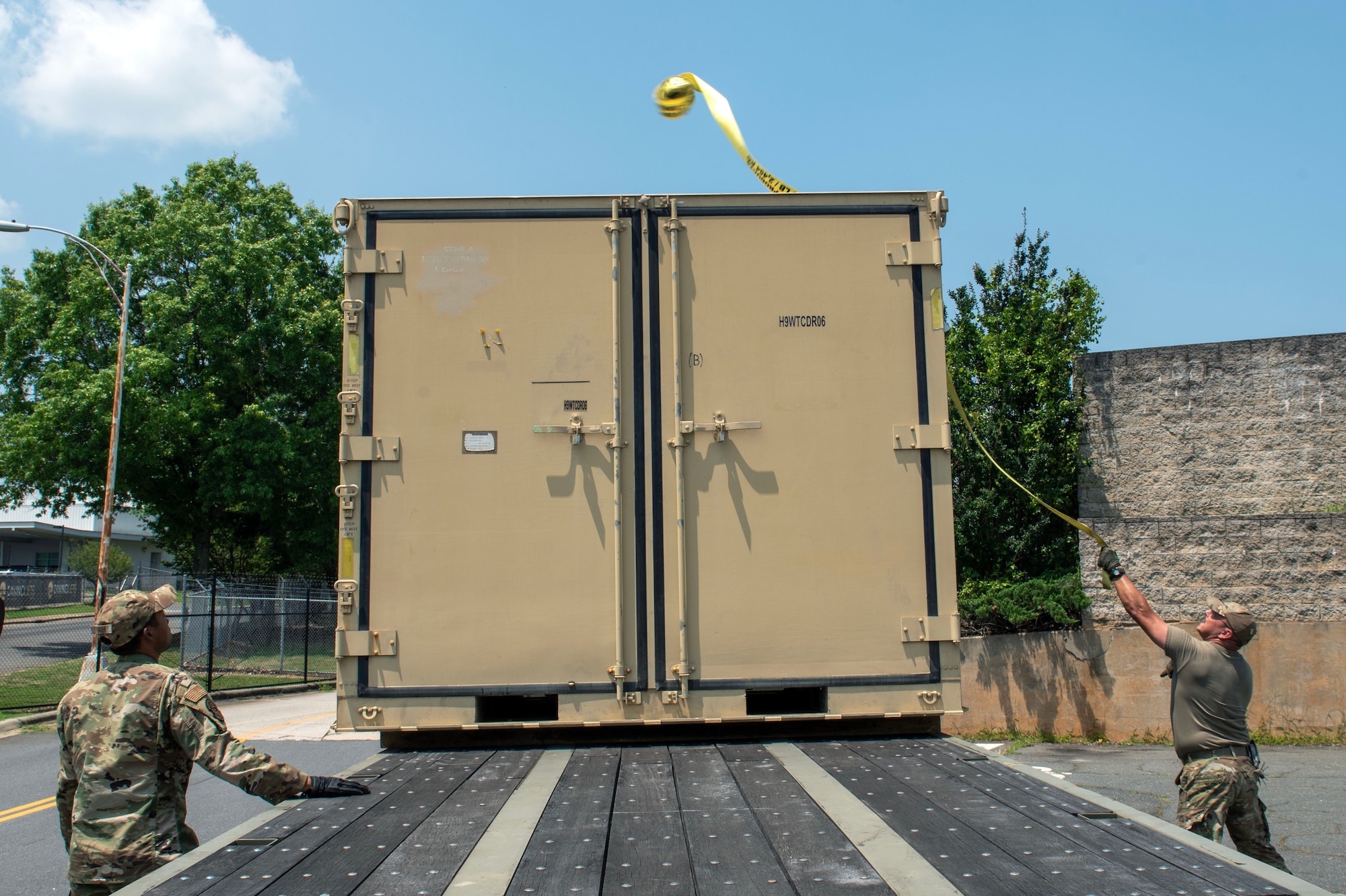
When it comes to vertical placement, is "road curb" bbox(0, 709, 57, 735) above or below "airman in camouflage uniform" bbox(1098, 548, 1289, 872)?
below

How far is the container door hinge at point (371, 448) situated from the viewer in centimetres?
499

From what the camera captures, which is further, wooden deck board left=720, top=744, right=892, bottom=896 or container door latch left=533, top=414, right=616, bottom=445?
container door latch left=533, top=414, right=616, bottom=445

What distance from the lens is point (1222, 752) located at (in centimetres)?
485

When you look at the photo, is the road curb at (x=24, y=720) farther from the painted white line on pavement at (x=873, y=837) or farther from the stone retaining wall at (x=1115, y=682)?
the painted white line on pavement at (x=873, y=837)

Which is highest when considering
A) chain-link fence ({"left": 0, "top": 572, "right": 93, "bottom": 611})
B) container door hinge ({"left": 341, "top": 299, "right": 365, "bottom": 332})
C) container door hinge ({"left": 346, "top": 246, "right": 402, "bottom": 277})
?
container door hinge ({"left": 346, "top": 246, "right": 402, "bottom": 277})

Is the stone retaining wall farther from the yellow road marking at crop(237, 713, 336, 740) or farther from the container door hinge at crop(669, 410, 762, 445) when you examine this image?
the yellow road marking at crop(237, 713, 336, 740)

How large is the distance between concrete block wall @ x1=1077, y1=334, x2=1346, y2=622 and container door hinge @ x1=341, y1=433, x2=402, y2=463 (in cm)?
909

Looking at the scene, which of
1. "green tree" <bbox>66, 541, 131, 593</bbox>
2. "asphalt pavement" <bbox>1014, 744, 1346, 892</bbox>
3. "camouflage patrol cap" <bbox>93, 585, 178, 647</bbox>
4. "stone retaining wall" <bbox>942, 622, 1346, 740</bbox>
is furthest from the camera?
"green tree" <bbox>66, 541, 131, 593</bbox>

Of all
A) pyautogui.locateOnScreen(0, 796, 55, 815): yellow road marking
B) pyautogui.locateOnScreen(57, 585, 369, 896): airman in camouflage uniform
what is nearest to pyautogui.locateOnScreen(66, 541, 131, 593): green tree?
pyautogui.locateOnScreen(0, 796, 55, 815): yellow road marking

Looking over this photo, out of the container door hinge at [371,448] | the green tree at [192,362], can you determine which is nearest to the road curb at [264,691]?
the green tree at [192,362]

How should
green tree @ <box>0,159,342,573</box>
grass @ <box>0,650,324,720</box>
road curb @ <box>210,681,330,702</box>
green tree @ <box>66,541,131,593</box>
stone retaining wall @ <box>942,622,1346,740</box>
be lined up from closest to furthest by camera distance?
stone retaining wall @ <box>942,622,1346,740</box> < grass @ <box>0,650,324,720</box> < road curb @ <box>210,681,330,702</box> < green tree @ <box>0,159,342,573</box> < green tree @ <box>66,541,131,593</box>

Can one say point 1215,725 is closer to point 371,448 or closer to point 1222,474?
point 371,448

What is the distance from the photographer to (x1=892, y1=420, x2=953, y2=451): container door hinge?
5102 millimetres

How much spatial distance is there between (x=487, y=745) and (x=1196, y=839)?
3214 millimetres
